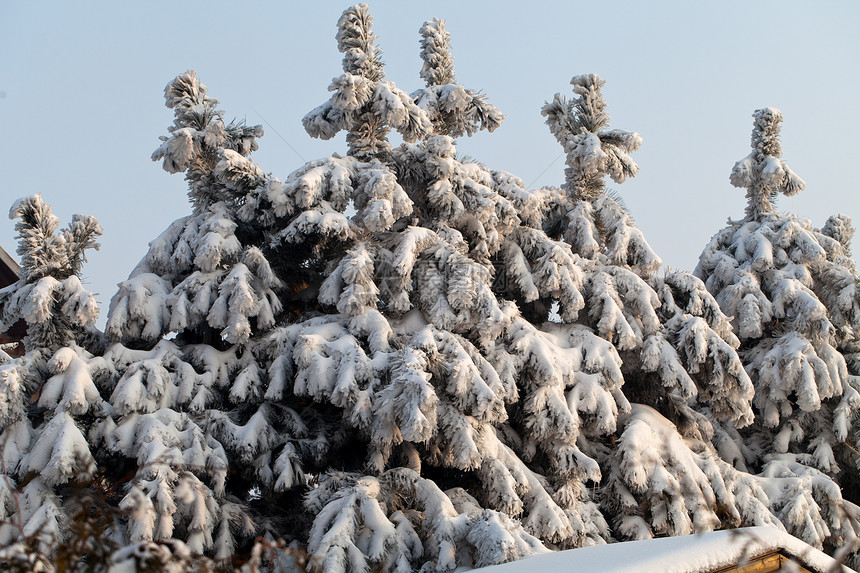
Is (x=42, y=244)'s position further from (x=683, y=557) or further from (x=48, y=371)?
(x=683, y=557)

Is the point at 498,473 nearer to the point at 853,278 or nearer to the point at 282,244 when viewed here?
the point at 282,244

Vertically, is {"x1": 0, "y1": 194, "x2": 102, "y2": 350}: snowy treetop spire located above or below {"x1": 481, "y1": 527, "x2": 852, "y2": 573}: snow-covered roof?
above

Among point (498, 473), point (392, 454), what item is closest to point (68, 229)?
point (392, 454)

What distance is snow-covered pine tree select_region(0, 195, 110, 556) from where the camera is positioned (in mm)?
7336

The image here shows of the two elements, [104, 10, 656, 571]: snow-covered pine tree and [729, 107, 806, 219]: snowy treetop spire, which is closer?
[104, 10, 656, 571]: snow-covered pine tree

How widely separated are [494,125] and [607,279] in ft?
9.10

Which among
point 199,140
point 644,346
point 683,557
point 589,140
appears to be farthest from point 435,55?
point 683,557

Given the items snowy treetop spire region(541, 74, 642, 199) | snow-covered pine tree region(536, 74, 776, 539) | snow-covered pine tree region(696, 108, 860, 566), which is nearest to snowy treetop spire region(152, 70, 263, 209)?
snow-covered pine tree region(536, 74, 776, 539)

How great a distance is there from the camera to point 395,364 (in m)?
8.15

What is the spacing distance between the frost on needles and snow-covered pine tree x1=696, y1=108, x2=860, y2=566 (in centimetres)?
8

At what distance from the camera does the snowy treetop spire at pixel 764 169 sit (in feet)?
44.0

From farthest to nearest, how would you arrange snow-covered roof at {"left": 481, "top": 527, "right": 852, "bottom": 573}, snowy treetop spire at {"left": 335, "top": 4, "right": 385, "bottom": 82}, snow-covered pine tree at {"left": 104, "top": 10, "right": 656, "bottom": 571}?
snowy treetop spire at {"left": 335, "top": 4, "right": 385, "bottom": 82}
snow-covered pine tree at {"left": 104, "top": 10, "right": 656, "bottom": 571}
snow-covered roof at {"left": 481, "top": 527, "right": 852, "bottom": 573}

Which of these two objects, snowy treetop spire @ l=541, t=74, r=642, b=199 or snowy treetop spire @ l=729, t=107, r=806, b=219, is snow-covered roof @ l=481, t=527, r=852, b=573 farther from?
snowy treetop spire @ l=729, t=107, r=806, b=219

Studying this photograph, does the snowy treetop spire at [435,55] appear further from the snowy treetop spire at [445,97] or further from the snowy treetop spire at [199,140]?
the snowy treetop spire at [199,140]
